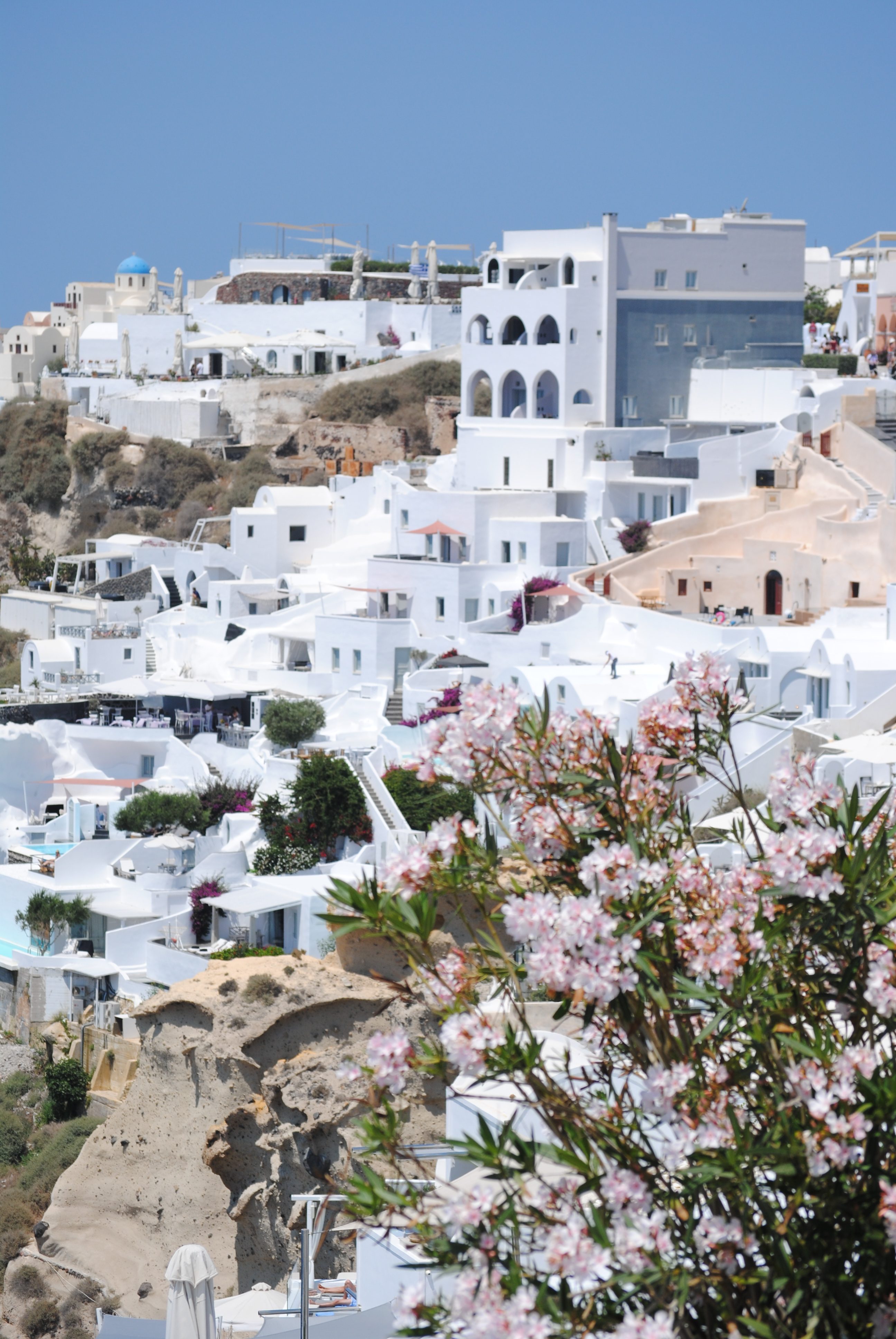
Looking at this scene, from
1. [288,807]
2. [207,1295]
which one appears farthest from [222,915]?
[207,1295]

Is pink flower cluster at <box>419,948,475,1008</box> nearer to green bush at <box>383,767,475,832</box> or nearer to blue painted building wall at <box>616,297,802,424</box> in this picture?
Answer: green bush at <box>383,767,475,832</box>

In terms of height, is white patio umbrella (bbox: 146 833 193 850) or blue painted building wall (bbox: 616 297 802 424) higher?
blue painted building wall (bbox: 616 297 802 424)

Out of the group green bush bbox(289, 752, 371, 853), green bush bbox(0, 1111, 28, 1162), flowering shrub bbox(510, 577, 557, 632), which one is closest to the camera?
green bush bbox(0, 1111, 28, 1162)

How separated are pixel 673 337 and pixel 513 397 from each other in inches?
A: 131

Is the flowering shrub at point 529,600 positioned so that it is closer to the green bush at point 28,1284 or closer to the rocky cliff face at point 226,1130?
the rocky cliff face at point 226,1130

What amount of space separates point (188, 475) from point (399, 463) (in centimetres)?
812

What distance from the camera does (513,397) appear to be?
41.0 metres

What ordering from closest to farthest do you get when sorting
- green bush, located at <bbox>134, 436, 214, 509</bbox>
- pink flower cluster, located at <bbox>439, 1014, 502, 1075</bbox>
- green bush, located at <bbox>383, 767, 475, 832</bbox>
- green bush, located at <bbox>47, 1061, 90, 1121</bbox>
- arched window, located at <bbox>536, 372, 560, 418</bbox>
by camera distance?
pink flower cluster, located at <bbox>439, 1014, 502, 1075</bbox>, green bush, located at <bbox>47, 1061, 90, 1121</bbox>, green bush, located at <bbox>383, 767, 475, 832</bbox>, arched window, located at <bbox>536, 372, 560, 418</bbox>, green bush, located at <bbox>134, 436, 214, 509</bbox>

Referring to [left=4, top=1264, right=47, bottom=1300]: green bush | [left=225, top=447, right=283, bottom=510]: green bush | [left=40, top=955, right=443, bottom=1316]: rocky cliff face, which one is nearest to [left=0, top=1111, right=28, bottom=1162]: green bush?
[left=40, top=955, right=443, bottom=1316]: rocky cliff face

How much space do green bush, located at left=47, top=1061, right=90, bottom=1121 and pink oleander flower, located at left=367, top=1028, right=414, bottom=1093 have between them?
61.9 feet

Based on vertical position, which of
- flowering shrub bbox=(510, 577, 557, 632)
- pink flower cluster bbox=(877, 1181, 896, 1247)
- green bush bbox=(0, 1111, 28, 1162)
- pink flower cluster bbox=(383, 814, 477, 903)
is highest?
pink flower cluster bbox=(383, 814, 477, 903)

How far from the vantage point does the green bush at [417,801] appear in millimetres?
26406

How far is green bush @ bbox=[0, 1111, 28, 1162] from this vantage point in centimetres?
2398

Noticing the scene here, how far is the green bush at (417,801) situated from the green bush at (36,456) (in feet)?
85.8
